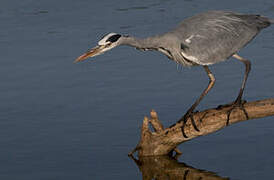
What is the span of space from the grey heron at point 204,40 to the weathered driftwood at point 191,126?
0.08 meters

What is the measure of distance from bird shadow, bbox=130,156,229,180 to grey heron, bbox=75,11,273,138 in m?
0.62

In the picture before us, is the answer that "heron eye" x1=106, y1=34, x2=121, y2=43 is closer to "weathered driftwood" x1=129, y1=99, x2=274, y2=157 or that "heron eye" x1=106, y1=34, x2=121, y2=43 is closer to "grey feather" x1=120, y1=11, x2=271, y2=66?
"grey feather" x1=120, y1=11, x2=271, y2=66

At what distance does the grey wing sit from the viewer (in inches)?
385

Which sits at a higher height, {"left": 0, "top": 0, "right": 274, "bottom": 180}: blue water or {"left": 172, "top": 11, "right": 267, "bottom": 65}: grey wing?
{"left": 172, "top": 11, "right": 267, "bottom": 65}: grey wing

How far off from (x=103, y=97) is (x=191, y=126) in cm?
294

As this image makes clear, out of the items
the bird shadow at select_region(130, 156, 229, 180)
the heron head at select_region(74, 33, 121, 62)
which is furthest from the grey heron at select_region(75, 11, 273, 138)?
the bird shadow at select_region(130, 156, 229, 180)

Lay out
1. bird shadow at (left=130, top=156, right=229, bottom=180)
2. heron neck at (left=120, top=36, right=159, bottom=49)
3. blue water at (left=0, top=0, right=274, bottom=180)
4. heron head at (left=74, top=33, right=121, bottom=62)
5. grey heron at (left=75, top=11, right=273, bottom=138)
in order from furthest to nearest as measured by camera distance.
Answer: blue water at (left=0, top=0, right=274, bottom=180) → bird shadow at (left=130, top=156, right=229, bottom=180) → grey heron at (left=75, top=11, right=273, bottom=138) → heron neck at (left=120, top=36, right=159, bottom=49) → heron head at (left=74, top=33, right=121, bottom=62)

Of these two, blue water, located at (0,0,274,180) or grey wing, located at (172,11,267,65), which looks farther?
blue water, located at (0,0,274,180)

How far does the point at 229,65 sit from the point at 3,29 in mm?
5720

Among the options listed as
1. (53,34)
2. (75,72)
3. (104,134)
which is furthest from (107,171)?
(53,34)

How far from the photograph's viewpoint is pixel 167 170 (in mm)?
10023

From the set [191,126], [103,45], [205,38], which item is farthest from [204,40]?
[103,45]

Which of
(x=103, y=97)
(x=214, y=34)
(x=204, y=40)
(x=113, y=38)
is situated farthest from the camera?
(x=103, y=97)

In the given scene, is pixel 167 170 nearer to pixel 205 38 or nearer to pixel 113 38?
pixel 205 38
